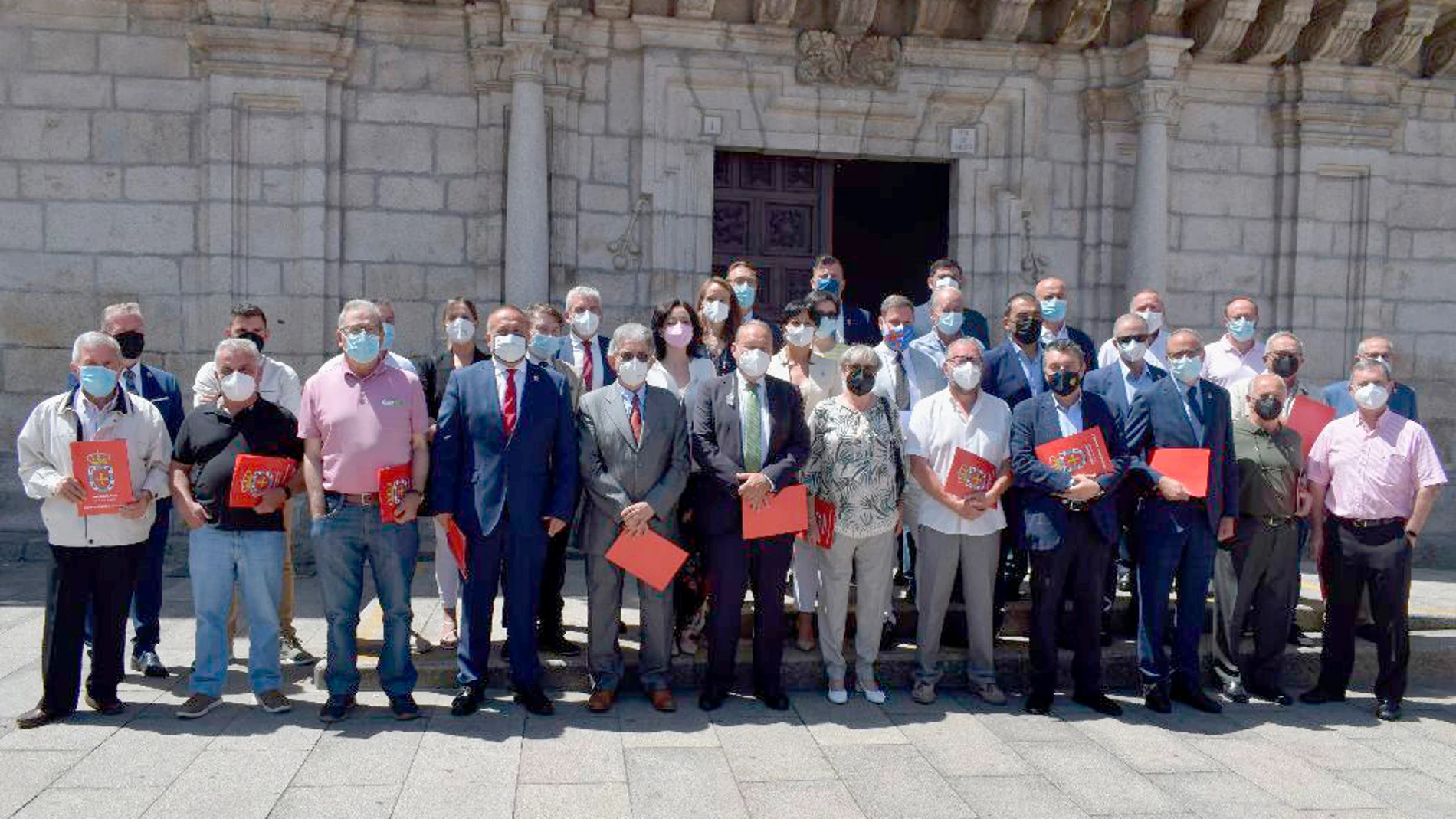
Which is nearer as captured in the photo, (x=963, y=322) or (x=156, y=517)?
(x=156, y=517)


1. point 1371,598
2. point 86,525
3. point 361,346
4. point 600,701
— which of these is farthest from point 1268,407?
point 86,525

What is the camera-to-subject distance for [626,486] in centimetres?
599

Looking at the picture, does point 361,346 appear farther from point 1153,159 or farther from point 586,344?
point 1153,159

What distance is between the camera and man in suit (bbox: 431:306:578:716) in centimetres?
584

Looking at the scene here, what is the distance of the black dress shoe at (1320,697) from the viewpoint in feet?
21.6

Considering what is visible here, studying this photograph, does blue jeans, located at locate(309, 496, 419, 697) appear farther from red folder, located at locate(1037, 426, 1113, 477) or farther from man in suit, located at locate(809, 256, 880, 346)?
red folder, located at locate(1037, 426, 1113, 477)

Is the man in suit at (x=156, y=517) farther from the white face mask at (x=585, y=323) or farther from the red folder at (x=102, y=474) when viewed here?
the white face mask at (x=585, y=323)

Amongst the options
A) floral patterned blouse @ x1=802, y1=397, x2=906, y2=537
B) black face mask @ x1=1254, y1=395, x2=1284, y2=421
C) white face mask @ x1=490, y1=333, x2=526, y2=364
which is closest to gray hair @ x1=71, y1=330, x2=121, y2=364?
white face mask @ x1=490, y1=333, x2=526, y2=364

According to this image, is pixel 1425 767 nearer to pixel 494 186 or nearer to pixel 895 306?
pixel 895 306

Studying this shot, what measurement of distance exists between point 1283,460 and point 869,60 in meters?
5.48

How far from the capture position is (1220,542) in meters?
6.59

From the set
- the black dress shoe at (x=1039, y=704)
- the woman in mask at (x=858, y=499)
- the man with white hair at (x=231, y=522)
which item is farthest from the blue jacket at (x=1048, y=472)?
the man with white hair at (x=231, y=522)

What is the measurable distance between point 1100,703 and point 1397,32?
26.4 feet

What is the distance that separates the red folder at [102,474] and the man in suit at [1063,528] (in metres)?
4.58
